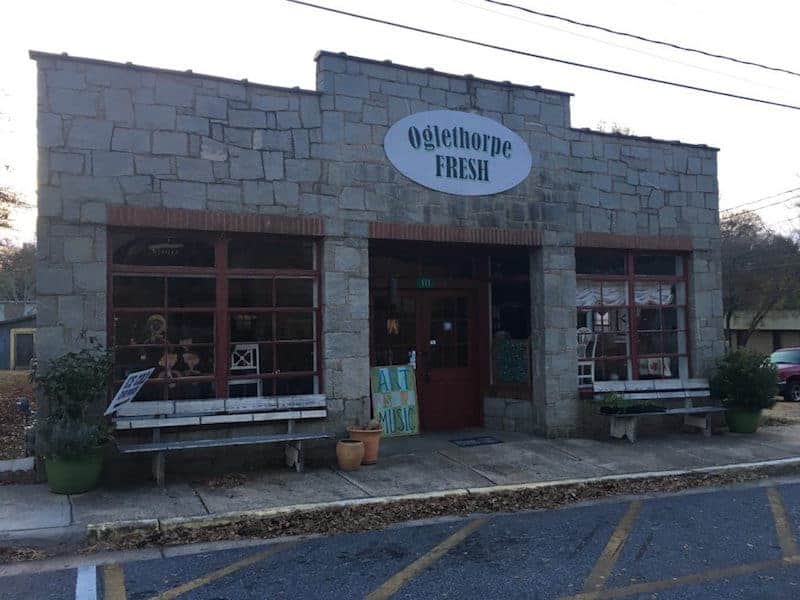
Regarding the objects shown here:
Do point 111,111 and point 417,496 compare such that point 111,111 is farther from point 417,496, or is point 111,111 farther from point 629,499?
point 629,499

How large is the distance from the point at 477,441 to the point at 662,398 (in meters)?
3.17

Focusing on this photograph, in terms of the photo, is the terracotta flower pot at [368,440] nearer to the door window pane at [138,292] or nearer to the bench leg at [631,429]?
the door window pane at [138,292]

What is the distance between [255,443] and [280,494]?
1031 mm

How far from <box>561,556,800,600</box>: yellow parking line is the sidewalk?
2709 mm

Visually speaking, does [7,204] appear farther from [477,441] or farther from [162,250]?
[477,441]

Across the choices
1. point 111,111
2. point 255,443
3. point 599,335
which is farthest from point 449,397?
point 111,111

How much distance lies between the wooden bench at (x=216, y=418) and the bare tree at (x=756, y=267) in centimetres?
2743

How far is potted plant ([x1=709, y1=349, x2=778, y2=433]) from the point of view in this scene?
10250 millimetres

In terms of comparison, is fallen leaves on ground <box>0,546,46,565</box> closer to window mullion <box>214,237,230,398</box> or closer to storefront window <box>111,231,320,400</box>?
storefront window <box>111,231,320,400</box>

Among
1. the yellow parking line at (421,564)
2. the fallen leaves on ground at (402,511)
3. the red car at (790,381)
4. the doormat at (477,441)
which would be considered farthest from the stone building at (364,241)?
the red car at (790,381)

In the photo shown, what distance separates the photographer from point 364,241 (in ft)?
28.5

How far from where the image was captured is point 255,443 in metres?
7.73

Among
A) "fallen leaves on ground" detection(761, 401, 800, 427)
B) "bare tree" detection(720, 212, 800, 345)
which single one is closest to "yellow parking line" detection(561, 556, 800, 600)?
"fallen leaves on ground" detection(761, 401, 800, 427)

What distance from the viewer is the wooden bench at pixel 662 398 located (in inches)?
389
